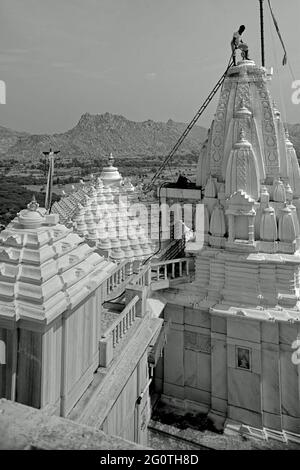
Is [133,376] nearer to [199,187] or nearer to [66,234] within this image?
[66,234]

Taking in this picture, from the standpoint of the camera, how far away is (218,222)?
11.1 m

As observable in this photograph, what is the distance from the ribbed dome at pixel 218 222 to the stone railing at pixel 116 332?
15.5ft

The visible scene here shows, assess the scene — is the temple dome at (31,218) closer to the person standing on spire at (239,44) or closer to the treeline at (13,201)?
the person standing on spire at (239,44)

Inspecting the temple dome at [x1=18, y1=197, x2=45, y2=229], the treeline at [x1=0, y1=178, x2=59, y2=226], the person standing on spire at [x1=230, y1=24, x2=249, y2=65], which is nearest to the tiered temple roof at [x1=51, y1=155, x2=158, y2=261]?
the person standing on spire at [x1=230, y1=24, x2=249, y2=65]

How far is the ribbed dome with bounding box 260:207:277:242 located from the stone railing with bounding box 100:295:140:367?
5027 mm

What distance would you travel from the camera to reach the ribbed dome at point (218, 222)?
36.3ft

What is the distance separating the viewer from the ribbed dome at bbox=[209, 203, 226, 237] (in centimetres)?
1106

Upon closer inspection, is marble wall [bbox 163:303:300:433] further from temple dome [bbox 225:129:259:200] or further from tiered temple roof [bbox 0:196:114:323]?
tiered temple roof [bbox 0:196:114:323]

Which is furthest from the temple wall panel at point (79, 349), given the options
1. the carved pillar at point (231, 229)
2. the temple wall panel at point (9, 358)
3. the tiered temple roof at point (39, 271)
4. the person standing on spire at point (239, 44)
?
the person standing on spire at point (239, 44)

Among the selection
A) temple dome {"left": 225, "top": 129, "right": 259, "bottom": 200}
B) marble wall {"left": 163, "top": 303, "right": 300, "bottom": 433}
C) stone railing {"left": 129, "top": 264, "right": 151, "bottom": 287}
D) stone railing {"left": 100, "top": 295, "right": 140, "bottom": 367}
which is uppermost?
temple dome {"left": 225, "top": 129, "right": 259, "bottom": 200}

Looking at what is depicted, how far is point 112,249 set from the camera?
1245 centimetres

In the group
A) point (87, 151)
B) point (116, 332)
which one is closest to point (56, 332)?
point (116, 332)
